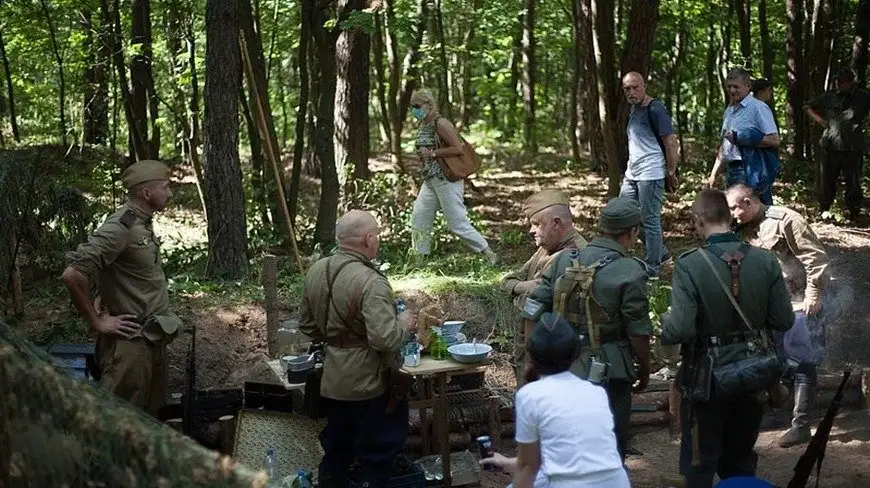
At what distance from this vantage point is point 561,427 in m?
3.68

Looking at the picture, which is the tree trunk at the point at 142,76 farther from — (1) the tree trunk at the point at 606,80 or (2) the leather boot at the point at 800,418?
(2) the leather boot at the point at 800,418

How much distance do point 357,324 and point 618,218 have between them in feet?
5.43

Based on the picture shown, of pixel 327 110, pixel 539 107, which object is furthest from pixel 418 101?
pixel 539 107

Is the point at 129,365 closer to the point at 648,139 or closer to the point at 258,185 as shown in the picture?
the point at 648,139

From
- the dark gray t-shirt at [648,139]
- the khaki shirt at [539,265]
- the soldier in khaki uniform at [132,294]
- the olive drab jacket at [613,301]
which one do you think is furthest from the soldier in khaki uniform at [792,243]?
the soldier in khaki uniform at [132,294]

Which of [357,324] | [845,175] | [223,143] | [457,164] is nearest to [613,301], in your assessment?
[357,324]

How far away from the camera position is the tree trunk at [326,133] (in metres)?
10.9

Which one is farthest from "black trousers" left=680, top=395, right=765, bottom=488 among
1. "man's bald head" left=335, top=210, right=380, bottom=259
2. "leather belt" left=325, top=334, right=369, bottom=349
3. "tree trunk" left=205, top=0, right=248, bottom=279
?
"tree trunk" left=205, top=0, right=248, bottom=279

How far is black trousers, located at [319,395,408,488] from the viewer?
555 cm

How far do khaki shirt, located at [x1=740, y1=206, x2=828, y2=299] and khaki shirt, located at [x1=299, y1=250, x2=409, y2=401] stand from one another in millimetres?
2681

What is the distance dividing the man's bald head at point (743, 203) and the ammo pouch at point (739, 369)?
1.22m

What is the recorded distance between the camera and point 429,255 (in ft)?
Answer: 36.1

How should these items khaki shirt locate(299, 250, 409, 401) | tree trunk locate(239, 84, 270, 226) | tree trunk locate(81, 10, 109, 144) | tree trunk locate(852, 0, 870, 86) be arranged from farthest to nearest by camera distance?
tree trunk locate(852, 0, 870, 86)
tree trunk locate(81, 10, 109, 144)
tree trunk locate(239, 84, 270, 226)
khaki shirt locate(299, 250, 409, 401)

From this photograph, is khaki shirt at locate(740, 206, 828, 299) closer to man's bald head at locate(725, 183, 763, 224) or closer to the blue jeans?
man's bald head at locate(725, 183, 763, 224)
